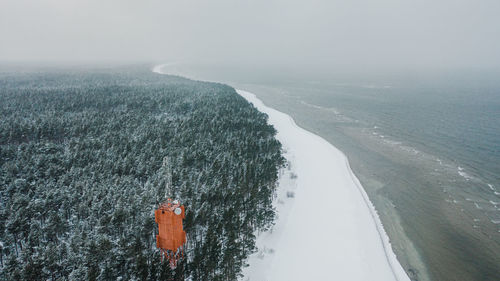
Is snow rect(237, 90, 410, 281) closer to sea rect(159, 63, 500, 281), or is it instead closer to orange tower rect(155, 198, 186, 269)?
sea rect(159, 63, 500, 281)

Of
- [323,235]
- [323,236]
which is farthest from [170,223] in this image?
[323,235]

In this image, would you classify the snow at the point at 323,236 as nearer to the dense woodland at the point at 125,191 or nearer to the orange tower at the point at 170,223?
the dense woodland at the point at 125,191

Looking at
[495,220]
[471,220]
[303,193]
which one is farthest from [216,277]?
[495,220]

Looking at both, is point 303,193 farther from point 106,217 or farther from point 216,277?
point 106,217

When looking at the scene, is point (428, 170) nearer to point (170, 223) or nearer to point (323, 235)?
point (323, 235)

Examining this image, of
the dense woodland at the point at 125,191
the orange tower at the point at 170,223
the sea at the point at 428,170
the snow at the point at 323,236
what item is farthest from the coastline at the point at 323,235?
the orange tower at the point at 170,223

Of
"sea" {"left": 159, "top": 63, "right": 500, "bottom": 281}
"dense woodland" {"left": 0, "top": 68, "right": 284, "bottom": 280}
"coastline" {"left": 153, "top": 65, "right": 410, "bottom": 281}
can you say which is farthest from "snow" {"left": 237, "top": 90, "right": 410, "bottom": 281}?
"dense woodland" {"left": 0, "top": 68, "right": 284, "bottom": 280}
